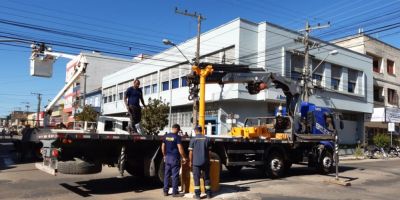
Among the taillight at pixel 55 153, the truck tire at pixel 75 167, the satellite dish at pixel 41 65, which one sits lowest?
the truck tire at pixel 75 167

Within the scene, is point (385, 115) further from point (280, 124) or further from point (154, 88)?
point (280, 124)

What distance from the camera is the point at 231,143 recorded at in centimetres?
1314

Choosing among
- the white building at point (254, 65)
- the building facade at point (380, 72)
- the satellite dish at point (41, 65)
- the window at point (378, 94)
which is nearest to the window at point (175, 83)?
the white building at point (254, 65)

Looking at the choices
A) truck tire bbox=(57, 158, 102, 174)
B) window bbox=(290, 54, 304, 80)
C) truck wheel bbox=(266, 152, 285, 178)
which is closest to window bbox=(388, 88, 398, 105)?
window bbox=(290, 54, 304, 80)

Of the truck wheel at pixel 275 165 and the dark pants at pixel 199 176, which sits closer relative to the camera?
the dark pants at pixel 199 176

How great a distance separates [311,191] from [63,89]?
29.4 feet

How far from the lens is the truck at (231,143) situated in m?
10.2

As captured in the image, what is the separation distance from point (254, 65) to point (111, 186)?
1944 cm

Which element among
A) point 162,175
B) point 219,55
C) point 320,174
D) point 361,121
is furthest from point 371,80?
point 162,175

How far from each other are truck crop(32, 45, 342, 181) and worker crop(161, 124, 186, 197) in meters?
0.89

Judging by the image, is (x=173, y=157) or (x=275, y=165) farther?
(x=275, y=165)

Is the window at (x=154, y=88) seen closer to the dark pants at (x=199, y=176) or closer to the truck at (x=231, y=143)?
the truck at (x=231, y=143)

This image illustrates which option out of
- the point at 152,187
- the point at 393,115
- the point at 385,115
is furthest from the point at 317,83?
the point at 152,187

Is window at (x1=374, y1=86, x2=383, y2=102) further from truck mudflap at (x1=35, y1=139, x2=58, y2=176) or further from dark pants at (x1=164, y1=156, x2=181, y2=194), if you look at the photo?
truck mudflap at (x1=35, y1=139, x2=58, y2=176)
